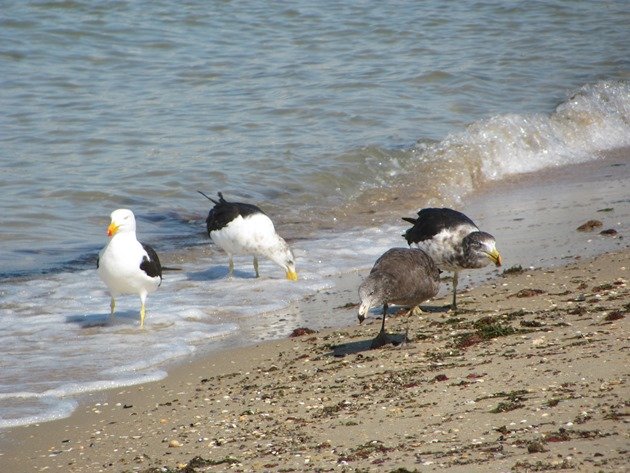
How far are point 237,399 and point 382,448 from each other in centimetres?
154

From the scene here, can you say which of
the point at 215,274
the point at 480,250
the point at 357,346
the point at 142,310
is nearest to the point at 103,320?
the point at 142,310

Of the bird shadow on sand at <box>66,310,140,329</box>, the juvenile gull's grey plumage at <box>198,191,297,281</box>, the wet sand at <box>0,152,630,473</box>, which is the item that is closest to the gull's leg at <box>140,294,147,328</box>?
the bird shadow on sand at <box>66,310,140,329</box>

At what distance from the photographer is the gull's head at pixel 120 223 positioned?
8.33 metres

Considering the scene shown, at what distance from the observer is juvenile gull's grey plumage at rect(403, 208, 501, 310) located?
25.8ft

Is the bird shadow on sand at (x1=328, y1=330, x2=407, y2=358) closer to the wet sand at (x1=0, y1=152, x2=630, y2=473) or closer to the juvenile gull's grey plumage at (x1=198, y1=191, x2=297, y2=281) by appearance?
the wet sand at (x1=0, y1=152, x2=630, y2=473)

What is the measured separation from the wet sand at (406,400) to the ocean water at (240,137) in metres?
0.53

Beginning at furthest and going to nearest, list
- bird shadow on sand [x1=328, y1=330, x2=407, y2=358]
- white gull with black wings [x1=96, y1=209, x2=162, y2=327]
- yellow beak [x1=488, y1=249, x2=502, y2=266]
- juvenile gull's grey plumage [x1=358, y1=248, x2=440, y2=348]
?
white gull with black wings [x1=96, y1=209, x2=162, y2=327]
yellow beak [x1=488, y1=249, x2=502, y2=266]
bird shadow on sand [x1=328, y1=330, x2=407, y2=358]
juvenile gull's grey plumage [x1=358, y1=248, x2=440, y2=348]

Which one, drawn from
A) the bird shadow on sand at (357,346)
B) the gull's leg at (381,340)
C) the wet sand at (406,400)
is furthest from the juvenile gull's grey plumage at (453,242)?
the gull's leg at (381,340)

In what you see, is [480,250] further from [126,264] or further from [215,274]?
[215,274]

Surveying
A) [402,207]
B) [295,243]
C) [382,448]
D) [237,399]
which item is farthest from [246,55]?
[382,448]

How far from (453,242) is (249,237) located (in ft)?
7.96

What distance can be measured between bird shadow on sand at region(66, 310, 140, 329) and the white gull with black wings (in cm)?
19

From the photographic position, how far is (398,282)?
6988 mm

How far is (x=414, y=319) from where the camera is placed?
7.84 meters
